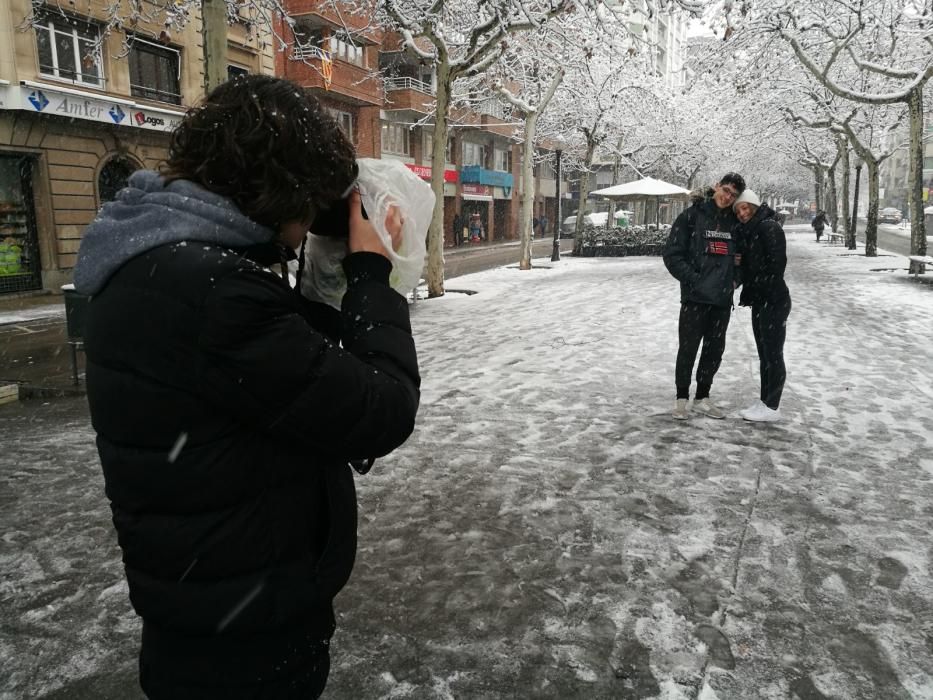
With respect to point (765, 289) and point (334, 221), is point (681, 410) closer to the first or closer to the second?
point (765, 289)

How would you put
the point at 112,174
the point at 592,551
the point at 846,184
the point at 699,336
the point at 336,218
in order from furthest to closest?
the point at 846,184 < the point at 112,174 < the point at 699,336 < the point at 592,551 < the point at 336,218

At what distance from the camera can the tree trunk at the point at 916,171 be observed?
16.8 metres

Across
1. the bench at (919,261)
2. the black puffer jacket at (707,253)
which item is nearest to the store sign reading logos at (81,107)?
the black puffer jacket at (707,253)

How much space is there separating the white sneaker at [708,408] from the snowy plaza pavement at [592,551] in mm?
147

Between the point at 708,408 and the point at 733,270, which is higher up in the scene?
the point at 733,270

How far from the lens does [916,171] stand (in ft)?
56.1

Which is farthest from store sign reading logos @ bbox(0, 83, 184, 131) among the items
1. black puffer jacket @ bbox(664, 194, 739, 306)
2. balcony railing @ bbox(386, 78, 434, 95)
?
balcony railing @ bbox(386, 78, 434, 95)

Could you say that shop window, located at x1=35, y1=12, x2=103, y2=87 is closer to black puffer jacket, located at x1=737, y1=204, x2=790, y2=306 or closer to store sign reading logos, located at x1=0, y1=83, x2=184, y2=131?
store sign reading logos, located at x1=0, y1=83, x2=184, y2=131

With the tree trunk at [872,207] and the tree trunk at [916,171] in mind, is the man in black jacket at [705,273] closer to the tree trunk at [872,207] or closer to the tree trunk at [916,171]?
the tree trunk at [916,171]

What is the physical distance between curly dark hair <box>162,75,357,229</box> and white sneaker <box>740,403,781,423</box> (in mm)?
5164

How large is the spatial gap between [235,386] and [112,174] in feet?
64.4

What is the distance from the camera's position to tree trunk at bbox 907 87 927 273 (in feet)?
55.1

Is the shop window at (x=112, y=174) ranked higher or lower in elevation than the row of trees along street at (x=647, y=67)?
lower

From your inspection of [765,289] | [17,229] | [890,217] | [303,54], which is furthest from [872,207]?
[890,217]
